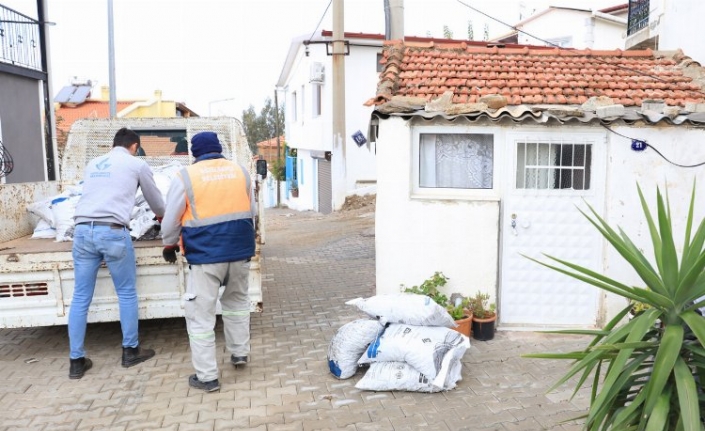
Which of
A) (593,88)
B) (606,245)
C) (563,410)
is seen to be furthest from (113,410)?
(593,88)

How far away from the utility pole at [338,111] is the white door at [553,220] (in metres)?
12.4

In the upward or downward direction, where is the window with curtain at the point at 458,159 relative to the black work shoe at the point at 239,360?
upward

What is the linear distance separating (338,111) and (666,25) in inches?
396

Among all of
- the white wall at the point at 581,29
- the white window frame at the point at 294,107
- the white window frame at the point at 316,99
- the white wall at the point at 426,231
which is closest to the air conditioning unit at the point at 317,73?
the white window frame at the point at 316,99

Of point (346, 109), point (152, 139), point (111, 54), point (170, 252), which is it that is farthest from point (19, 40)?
point (346, 109)

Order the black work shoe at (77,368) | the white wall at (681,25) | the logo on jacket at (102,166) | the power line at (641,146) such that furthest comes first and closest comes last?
the white wall at (681,25), the power line at (641,146), the logo on jacket at (102,166), the black work shoe at (77,368)

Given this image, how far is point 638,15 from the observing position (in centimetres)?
1180

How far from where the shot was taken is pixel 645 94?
646cm

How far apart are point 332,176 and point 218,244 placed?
48.2 feet

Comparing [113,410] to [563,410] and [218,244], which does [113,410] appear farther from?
[563,410]

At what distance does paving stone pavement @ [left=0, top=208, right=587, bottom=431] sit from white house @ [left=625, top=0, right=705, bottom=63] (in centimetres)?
608

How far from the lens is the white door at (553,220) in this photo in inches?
240

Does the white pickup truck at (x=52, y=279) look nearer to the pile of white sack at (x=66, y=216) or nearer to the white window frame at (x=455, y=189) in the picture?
the pile of white sack at (x=66, y=216)

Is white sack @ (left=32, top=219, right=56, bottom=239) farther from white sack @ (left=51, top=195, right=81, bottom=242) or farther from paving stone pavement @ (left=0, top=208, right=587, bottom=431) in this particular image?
paving stone pavement @ (left=0, top=208, right=587, bottom=431)
